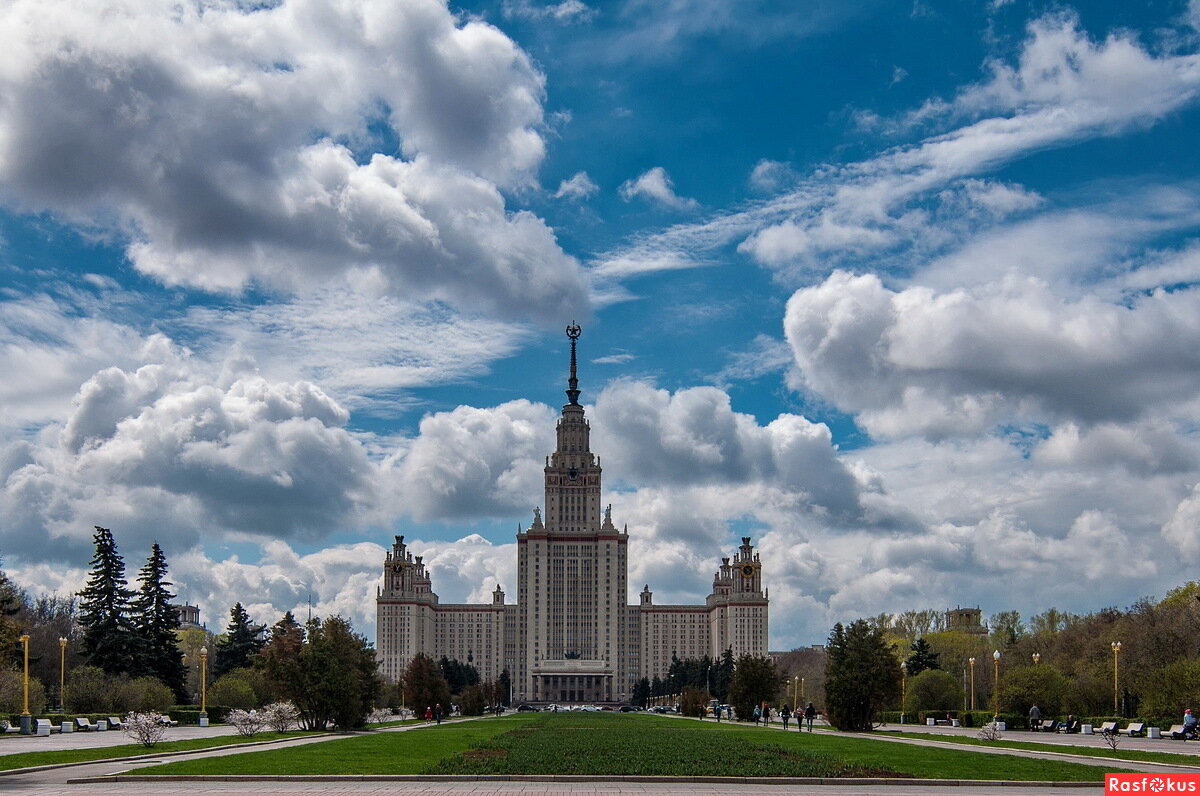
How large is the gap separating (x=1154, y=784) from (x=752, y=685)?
62691 millimetres

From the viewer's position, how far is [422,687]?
269ft

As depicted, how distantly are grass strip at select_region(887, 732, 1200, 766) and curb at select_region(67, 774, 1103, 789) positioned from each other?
7054 mm

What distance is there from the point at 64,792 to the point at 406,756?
12046 mm

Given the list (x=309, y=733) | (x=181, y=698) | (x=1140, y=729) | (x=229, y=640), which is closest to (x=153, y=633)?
(x=181, y=698)

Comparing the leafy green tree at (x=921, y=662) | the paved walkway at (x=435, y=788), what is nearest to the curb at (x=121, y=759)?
the paved walkway at (x=435, y=788)

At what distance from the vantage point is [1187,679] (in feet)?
179

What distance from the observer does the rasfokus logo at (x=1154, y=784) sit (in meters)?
21.4

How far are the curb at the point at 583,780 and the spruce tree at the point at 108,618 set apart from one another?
169 feet

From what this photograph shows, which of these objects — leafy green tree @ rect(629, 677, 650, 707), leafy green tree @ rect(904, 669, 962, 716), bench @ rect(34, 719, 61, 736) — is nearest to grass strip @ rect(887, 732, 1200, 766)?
leafy green tree @ rect(904, 669, 962, 716)

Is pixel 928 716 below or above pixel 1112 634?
below

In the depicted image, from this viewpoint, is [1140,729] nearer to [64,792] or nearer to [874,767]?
[874,767]

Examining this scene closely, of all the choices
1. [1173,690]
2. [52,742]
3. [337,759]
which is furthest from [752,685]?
[337,759]

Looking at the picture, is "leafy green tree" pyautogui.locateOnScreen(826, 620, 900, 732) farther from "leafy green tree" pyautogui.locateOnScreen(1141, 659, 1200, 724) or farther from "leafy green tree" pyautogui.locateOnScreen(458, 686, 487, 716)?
"leafy green tree" pyautogui.locateOnScreen(458, 686, 487, 716)

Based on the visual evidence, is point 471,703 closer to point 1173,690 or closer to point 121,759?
point 1173,690
